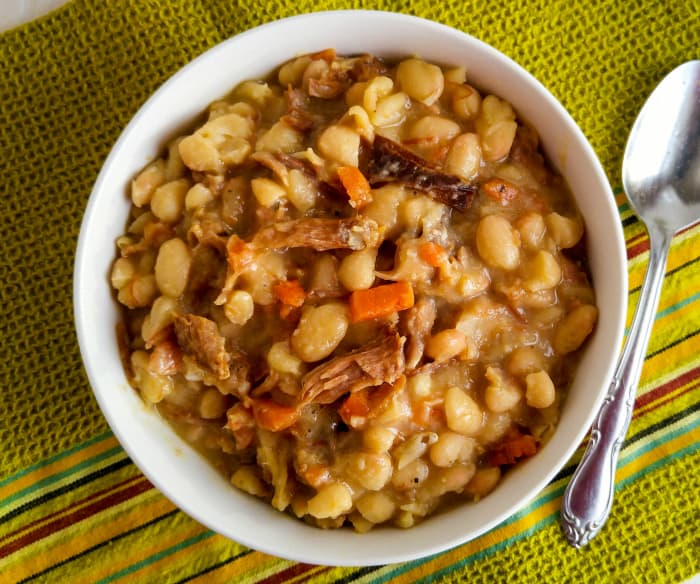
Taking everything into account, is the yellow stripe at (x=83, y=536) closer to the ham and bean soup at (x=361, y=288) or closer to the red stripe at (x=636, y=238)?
the ham and bean soup at (x=361, y=288)

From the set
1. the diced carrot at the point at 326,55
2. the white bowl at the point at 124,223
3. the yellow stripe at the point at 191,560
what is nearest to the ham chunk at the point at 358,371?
the white bowl at the point at 124,223

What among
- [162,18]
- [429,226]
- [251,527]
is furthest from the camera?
[162,18]

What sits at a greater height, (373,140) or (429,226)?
(373,140)

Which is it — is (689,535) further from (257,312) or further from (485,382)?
(257,312)

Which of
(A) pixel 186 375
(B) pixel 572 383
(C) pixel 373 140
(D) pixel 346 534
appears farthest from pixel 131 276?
(B) pixel 572 383

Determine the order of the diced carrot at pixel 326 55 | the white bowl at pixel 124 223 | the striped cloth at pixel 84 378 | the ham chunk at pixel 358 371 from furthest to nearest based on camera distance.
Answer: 1. the striped cloth at pixel 84 378
2. the diced carrot at pixel 326 55
3. the white bowl at pixel 124 223
4. the ham chunk at pixel 358 371

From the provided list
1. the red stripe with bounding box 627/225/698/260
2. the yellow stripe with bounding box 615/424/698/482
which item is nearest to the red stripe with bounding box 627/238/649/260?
the red stripe with bounding box 627/225/698/260

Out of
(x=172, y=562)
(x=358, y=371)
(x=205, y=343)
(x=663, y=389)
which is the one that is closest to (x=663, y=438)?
(x=663, y=389)
